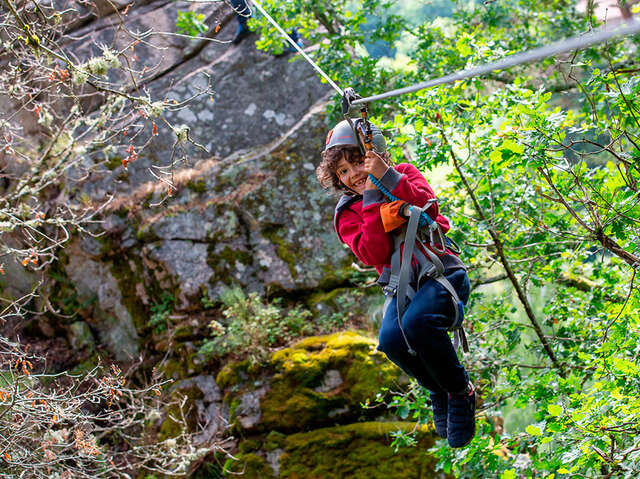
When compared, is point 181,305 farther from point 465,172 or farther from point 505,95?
point 505,95

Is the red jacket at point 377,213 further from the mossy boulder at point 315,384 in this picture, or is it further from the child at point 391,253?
the mossy boulder at point 315,384

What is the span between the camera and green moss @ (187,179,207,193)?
7.17m

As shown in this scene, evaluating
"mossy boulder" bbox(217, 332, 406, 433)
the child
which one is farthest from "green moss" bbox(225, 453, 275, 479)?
the child

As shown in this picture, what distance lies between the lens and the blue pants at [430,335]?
245 cm

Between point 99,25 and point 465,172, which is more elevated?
point 99,25

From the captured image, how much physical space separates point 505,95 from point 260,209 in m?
4.10

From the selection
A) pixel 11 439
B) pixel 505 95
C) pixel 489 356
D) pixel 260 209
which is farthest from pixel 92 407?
pixel 505 95

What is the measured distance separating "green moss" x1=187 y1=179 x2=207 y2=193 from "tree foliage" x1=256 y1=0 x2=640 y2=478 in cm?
260

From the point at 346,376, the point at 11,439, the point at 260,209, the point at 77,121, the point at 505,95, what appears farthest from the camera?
the point at 260,209

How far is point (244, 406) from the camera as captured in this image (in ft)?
19.0

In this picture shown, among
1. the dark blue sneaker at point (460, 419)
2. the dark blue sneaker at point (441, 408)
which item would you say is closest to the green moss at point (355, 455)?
the dark blue sneaker at point (441, 408)

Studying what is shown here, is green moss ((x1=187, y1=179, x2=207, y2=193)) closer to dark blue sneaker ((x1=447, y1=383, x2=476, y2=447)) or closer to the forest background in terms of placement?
the forest background

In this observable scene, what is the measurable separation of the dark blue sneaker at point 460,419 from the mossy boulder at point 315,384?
108 inches

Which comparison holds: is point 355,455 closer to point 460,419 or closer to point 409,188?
point 460,419
